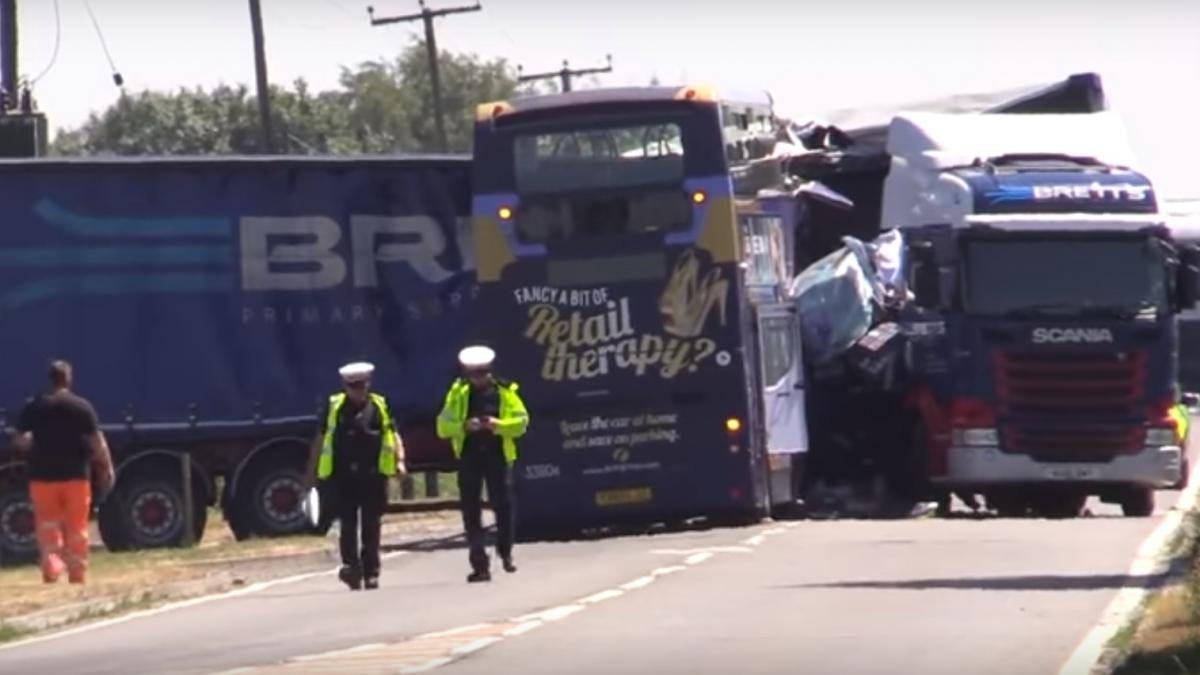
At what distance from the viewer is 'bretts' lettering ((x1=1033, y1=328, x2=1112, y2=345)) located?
2953 cm

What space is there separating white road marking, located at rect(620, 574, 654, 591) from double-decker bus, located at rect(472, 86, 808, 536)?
5.02m

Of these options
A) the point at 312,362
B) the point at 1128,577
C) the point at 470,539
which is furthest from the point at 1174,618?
the point at 312,362

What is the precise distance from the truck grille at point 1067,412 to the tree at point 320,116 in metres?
49.2

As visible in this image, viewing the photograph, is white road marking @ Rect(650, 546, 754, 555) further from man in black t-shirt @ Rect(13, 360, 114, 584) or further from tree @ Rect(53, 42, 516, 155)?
tree @ Rect(53, 42, 516, 155)

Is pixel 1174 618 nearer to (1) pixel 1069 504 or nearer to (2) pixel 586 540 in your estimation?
(2) pixel 586 540

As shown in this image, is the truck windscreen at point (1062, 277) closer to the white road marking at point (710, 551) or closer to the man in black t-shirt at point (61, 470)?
the white road marking at point (710, 551)

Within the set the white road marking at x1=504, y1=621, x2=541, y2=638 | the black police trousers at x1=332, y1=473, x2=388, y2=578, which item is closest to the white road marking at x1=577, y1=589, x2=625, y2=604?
the white road marking at x1=504, y1=621, x2=541, y2=638

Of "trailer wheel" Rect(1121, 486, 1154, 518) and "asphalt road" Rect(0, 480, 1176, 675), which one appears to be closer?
"asphalt road" Rect(0, 480, 1176, 675)

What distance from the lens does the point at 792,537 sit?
26.8m

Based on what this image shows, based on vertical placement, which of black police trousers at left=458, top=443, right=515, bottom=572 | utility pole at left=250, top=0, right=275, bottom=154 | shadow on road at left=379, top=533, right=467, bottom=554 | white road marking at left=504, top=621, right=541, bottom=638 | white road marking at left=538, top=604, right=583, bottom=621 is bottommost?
shadow on road at left=379, top=533, right=467, bottom=554

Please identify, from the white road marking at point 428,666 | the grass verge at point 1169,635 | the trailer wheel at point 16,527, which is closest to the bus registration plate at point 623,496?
the trailer wheel at point 16,527

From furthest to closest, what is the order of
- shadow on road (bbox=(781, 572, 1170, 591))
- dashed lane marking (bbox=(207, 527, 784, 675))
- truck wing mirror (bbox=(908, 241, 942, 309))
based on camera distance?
1. truck wing mirror (bbox=(908, 241, 942, 309))
2. shadow on road (bbox=(781, 572, 1170, 591))
3. dashed lane marking (bbox=(207, 527, 784, 675))

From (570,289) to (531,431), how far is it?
1370mm

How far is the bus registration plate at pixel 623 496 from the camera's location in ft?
90.4
